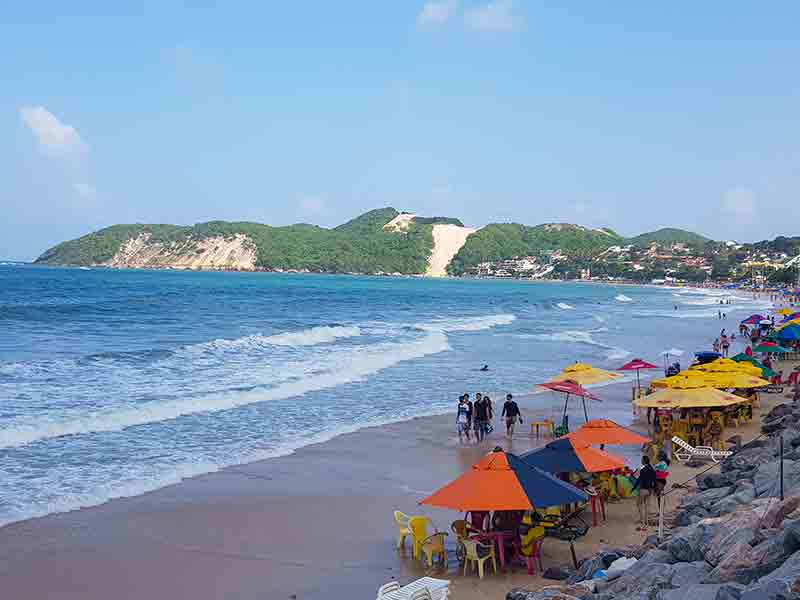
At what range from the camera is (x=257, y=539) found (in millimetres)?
10609

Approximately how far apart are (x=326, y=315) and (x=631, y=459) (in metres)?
43.4

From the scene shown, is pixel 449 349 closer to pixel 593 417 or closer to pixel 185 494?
pixel 593 417

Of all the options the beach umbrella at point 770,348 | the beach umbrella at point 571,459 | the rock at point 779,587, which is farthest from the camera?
the beach umbrella at point 770,348

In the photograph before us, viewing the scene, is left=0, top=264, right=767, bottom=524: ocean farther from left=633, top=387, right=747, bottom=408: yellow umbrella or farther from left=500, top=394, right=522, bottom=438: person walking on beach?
left=633, top=387, right=747, bottom=408: yellow umbrella

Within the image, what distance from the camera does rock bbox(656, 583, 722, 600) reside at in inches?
219

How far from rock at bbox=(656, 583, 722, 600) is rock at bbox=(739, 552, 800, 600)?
437mm

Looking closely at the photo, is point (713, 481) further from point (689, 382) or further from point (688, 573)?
point (688, 573)

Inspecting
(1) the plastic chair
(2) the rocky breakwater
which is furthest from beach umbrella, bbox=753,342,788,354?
(1) the plastic chair

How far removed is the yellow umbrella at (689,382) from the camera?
1717 cm

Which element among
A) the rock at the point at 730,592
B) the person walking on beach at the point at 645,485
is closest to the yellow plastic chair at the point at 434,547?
the person walking on beach at the point at 645,485

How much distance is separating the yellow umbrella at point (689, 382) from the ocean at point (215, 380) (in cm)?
198

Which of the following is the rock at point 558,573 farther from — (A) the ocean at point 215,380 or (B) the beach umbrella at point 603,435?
(A) the ocean at point 215,380

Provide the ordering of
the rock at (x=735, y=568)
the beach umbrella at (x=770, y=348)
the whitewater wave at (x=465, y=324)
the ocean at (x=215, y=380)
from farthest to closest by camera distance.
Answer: the whitewater wave at (x=465, y=324) → the beach umbrella at (x=770, y=348) → the ocean at (x=215, y=380) → the rock at (x=735, y=568)

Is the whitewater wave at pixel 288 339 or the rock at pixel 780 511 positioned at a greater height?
the rock at pixel 780 511
